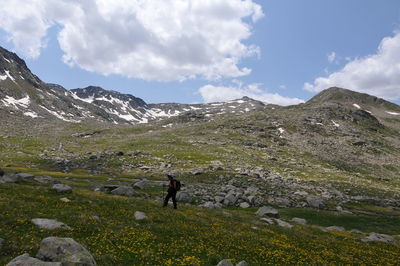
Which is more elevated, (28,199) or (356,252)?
(28,199)

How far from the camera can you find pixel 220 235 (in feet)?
78.8

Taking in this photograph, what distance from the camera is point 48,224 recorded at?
19266 mm

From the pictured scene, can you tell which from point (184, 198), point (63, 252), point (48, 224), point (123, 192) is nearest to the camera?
point (63, 252)

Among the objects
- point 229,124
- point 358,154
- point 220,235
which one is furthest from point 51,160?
point 358,154

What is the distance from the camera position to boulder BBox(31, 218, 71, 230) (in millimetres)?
18938

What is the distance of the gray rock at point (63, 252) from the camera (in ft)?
42.7

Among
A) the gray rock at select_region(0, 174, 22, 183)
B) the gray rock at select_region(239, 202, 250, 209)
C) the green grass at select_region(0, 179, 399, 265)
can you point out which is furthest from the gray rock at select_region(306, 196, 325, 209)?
the gray rock at select_region(0, 174, 22, 183)

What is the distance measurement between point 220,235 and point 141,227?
21.9 ft

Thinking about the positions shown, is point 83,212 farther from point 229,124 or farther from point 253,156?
point 229,124

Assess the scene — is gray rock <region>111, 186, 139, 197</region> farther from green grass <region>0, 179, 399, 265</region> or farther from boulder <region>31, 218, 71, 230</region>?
boulder <region>31, 218, 71, 230</region>

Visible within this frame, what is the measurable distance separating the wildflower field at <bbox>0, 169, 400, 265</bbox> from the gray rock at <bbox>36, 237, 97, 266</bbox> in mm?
1446

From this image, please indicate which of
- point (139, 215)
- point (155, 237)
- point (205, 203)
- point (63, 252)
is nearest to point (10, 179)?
point (139, 215)

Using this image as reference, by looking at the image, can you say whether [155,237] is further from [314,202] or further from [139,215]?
[314,202]

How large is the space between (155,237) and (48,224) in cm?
733
